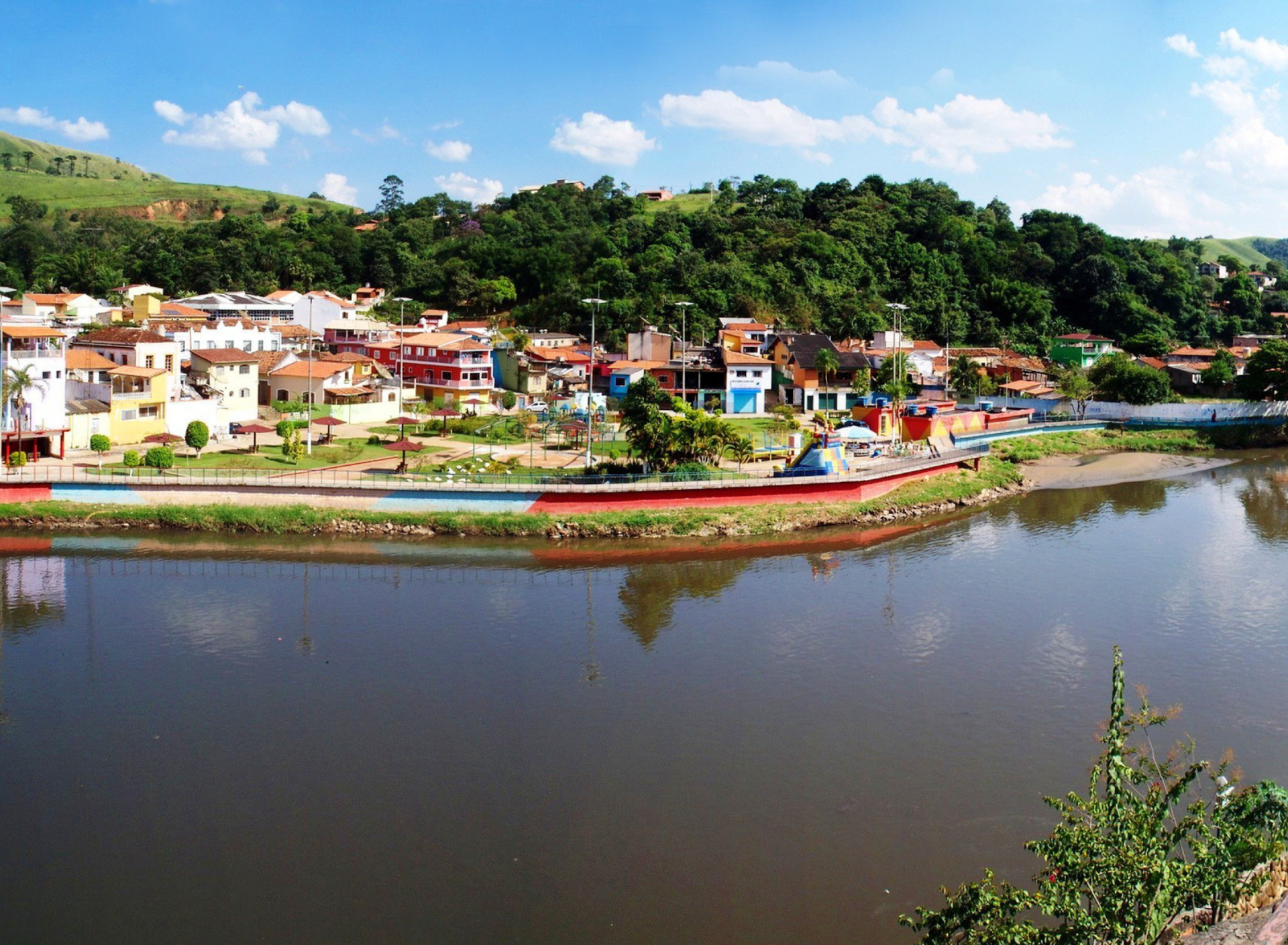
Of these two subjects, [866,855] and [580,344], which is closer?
[866,855]

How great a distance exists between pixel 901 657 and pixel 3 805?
1348 cm

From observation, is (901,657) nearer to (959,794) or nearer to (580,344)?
(959,794)

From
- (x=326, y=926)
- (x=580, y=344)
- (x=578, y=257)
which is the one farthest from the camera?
(x=578, y=257)

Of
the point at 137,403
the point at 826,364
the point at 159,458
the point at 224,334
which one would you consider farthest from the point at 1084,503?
the point at 224,334

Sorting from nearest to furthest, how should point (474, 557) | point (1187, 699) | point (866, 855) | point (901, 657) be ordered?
point (866, 855) → point (1187, 699) → point (901, 657) → point (474, 557)

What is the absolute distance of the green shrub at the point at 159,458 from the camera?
2989cm

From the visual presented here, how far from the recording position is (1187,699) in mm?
17641

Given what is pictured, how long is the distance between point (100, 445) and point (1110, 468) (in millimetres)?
33964

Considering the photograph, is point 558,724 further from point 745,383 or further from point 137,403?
point 745,383

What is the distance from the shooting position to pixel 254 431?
113 feet

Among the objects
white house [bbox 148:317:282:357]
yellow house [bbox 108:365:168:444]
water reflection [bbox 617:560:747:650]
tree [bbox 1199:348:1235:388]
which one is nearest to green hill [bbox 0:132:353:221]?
white house [bbox 148:317:282:357]

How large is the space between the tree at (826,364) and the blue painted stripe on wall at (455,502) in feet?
76.6

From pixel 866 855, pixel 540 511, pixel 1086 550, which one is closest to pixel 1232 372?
pixel 1086 550

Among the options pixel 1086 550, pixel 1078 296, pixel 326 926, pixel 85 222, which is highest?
pixel 85 222
